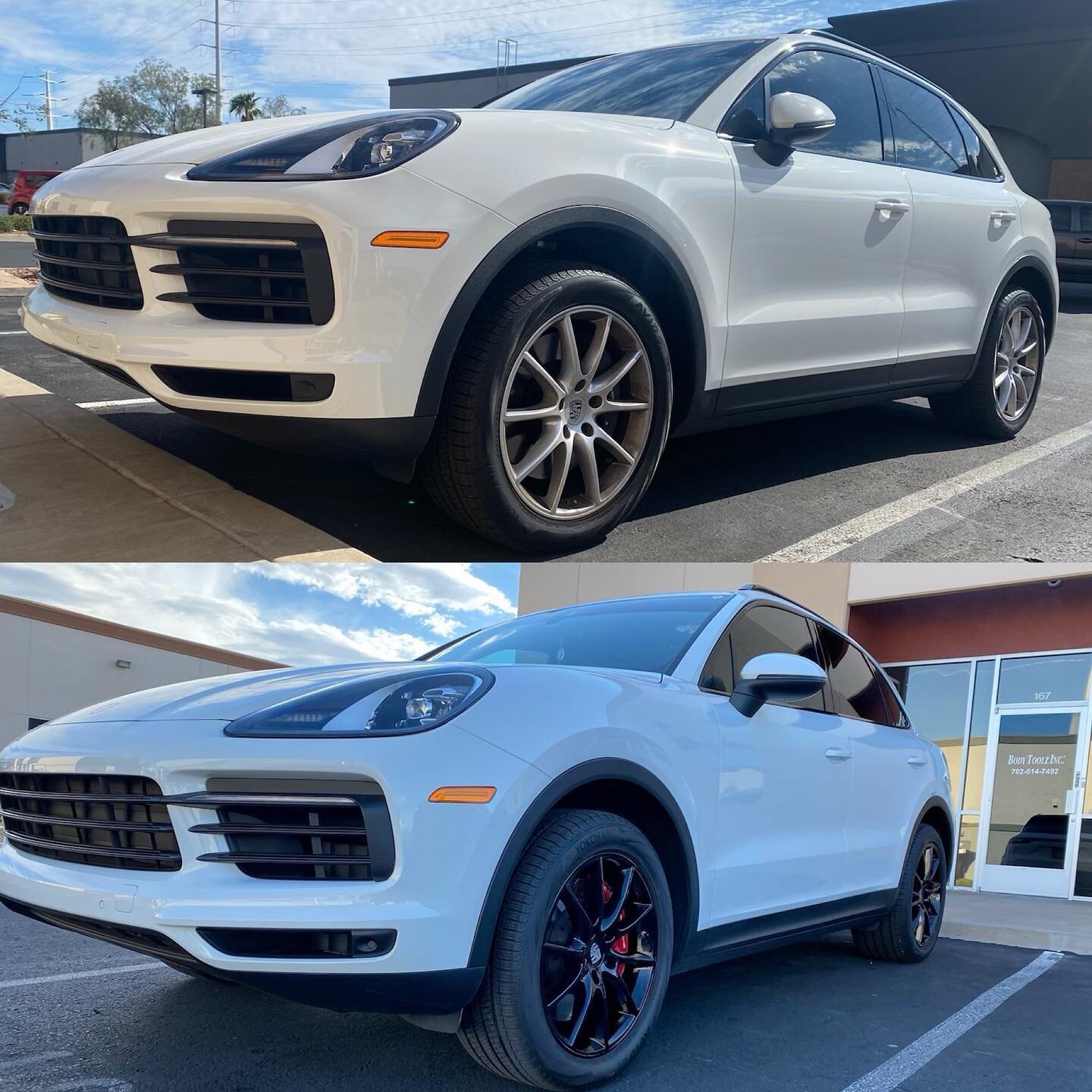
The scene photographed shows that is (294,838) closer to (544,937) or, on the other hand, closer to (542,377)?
(544,937)

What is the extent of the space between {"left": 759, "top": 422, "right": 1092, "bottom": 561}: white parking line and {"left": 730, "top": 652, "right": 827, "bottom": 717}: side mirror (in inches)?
51.6

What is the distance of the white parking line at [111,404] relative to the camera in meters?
5.70

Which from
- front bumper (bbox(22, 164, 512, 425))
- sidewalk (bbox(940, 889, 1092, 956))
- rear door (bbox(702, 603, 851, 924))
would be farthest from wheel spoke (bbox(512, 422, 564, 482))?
sidewalk (bbox(940, 889, 1092, 956))

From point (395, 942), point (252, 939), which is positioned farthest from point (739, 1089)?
point (252, 939)

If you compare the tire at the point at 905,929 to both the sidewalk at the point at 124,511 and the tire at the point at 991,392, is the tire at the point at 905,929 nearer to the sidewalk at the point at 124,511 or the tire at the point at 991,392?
the sidewalk at the point at 124,511

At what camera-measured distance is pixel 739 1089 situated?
2451 millimetres

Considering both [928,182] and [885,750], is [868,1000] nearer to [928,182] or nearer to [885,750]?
[885,750]

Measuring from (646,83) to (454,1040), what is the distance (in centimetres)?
371

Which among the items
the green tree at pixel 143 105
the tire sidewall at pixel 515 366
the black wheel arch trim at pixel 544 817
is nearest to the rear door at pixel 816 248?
the tire sidewall at pixel 515 366

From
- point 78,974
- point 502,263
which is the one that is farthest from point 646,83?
point 78,974

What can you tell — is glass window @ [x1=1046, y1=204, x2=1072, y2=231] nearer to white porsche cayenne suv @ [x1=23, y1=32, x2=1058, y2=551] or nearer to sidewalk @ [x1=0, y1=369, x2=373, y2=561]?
white porsche cayenne suv @ [x1=23, y1=32, x2=1058, y2=551]

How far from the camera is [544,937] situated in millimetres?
2248

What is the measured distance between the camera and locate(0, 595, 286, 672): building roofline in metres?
22.7

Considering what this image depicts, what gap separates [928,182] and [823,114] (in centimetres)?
141
